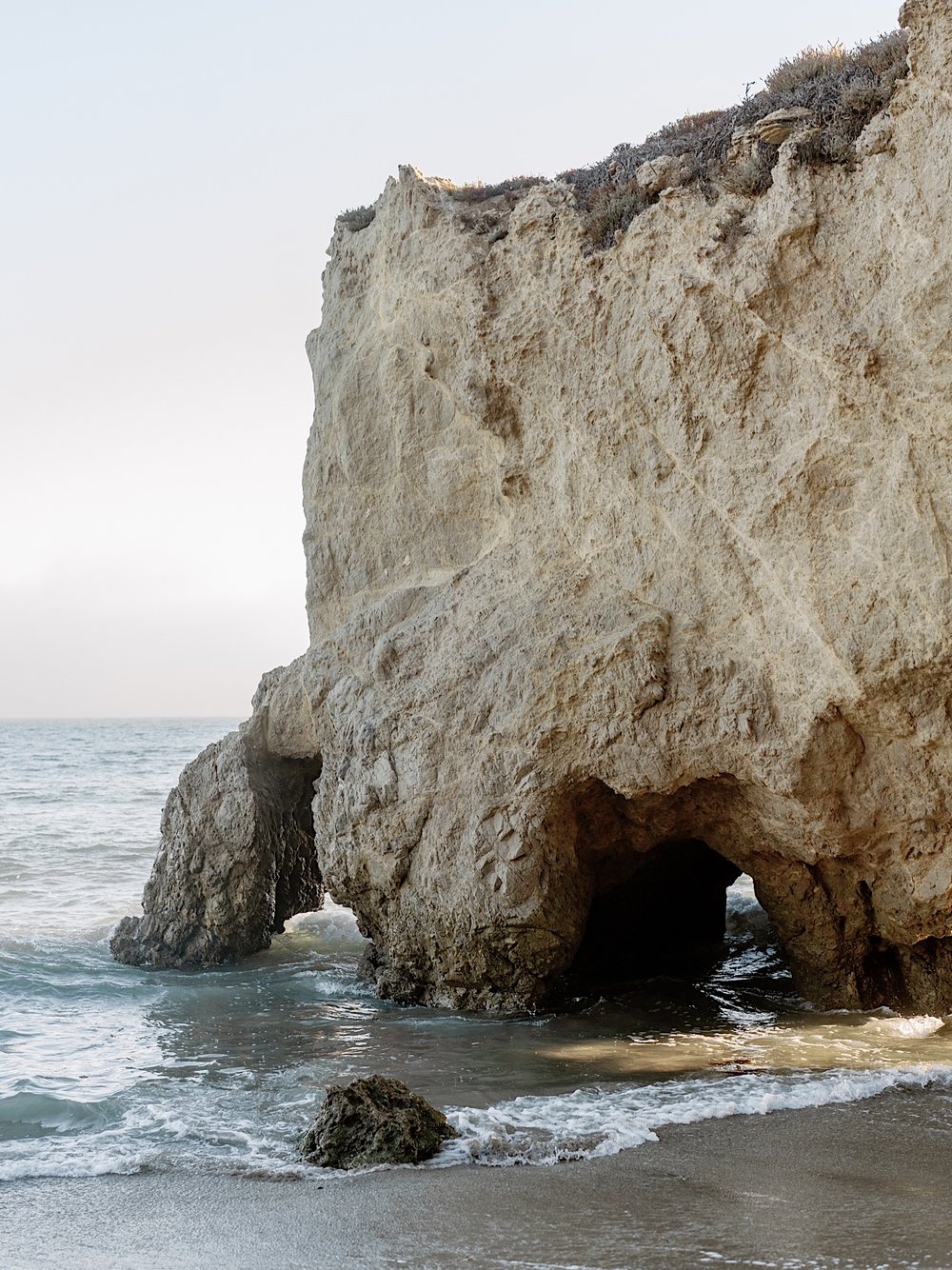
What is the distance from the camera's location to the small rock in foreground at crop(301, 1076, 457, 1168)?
22.8 ft

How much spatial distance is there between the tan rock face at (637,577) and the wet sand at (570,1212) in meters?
3.30

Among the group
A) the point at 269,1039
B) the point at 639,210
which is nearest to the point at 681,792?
the point at 269,1039

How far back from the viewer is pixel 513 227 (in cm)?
1109

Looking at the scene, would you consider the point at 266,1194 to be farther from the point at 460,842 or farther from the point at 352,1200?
the point at 460,842

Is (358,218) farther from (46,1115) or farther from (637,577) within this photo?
(46,1115)

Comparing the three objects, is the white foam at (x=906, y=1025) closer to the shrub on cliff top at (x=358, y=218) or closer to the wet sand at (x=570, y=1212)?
the wet sand at (x=570, y=1212)

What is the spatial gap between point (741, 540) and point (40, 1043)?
296 inches

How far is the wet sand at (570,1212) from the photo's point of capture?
5.57 metres

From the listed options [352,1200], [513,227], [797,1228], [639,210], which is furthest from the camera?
[513,227]

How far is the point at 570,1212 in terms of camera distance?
6098 mm

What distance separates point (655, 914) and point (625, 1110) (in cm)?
571

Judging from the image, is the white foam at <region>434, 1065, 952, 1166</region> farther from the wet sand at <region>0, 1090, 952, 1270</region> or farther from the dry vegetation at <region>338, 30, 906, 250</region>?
the dry vegetation at <region>338, 30, 906, 250</region>

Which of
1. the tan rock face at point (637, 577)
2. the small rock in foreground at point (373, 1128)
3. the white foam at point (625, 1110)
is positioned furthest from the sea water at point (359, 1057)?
the tan rock face at point (637, 577)

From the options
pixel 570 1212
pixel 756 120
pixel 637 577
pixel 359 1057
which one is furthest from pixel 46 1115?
pixel 756 120
